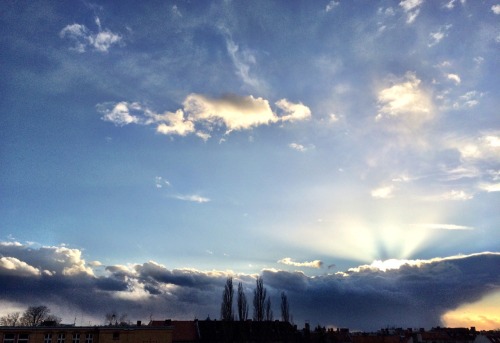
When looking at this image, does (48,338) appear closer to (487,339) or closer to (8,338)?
(8,338)

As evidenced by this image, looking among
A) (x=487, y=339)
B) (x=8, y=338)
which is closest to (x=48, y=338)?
(x=8, y=338)

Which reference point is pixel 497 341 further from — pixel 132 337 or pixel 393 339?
pixel 132 337

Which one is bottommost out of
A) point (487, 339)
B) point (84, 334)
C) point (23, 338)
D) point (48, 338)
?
point (487, 339)

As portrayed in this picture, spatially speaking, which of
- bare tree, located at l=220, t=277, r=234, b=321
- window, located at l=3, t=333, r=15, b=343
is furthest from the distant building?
window, located at l=3, t=333, r=15, b=343

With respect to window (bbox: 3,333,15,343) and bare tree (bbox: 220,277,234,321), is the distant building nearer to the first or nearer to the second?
bare tree (bbox: 220,277,234,321)

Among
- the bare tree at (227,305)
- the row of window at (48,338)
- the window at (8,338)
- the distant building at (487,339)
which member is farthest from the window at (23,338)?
the distant building at (487,339)

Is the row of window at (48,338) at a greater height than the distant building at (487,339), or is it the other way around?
the row of window at (48,338)

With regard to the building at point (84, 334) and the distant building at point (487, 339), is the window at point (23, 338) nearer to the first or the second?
the building at point (84, 334)

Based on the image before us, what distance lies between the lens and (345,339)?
5182 inches

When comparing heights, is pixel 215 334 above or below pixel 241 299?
below

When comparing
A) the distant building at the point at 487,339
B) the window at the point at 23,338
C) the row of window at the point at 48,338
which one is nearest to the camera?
the row of window at the point at 48,338

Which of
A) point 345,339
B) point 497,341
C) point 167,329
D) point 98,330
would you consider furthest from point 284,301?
point 497,341

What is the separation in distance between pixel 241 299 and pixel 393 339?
54.0 m

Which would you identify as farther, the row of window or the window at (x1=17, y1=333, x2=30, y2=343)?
the window at (x1=17, y1=333, x2=30, y2=343)
